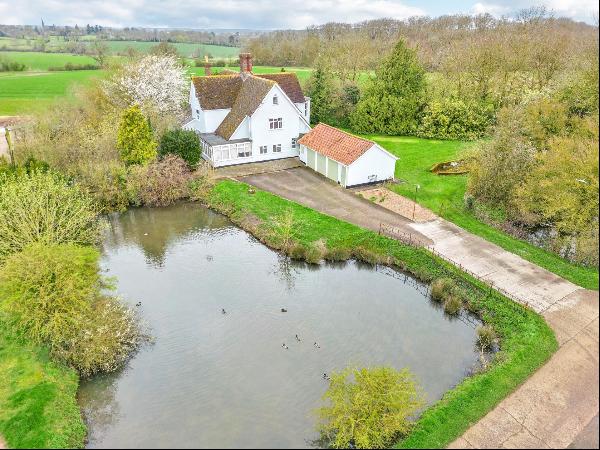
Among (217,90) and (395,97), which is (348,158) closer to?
(217,90)

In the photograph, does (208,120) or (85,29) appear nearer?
(208,120)

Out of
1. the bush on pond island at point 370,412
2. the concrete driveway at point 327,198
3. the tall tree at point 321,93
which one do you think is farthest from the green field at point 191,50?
the bush on pond island at point 370,412

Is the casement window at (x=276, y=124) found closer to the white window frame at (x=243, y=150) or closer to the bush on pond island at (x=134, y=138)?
the white window frame at (x=243, y=150)

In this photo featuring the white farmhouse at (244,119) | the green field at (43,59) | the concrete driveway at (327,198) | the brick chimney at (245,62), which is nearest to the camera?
the concrete driveway at (327,198)

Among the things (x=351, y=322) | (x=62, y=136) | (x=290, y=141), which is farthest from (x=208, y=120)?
(x=351, y=322)

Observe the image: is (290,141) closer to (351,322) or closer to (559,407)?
(351,322)

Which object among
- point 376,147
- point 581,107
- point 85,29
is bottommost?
point 376,147

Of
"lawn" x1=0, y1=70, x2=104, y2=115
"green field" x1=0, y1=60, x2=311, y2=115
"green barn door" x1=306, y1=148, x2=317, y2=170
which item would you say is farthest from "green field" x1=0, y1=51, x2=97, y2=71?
"green barn door" x1=306, y1=148, x2=317, y2=170

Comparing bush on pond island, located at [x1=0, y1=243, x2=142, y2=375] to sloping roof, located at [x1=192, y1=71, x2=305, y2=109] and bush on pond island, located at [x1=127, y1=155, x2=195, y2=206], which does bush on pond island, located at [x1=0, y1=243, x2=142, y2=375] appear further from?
sloping roof, located at [x1=192, y1=71, x2=305, y2=109]
